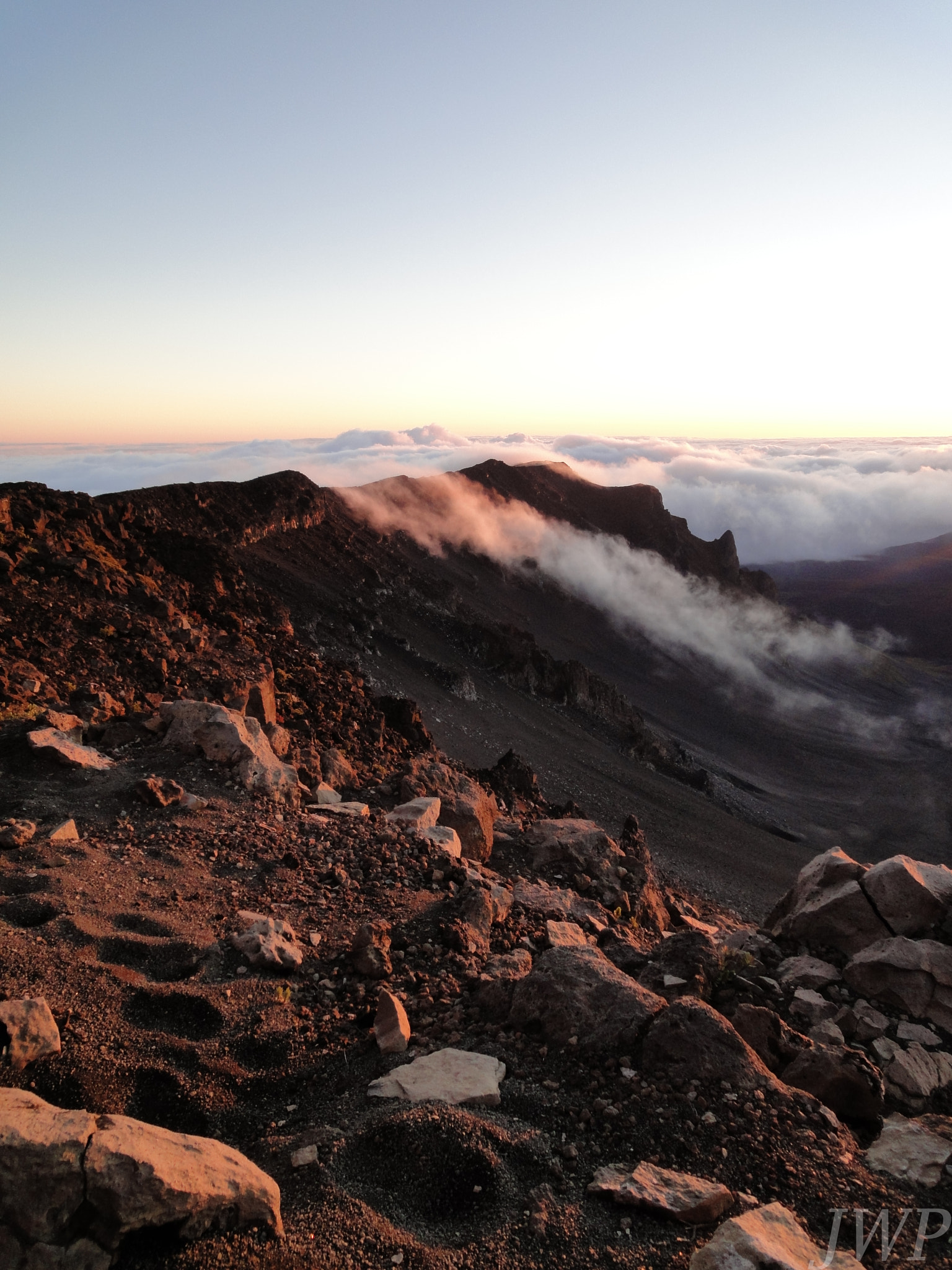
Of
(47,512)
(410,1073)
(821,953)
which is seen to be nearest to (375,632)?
(47,512)

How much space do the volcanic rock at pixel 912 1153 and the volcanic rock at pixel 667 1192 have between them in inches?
58.0

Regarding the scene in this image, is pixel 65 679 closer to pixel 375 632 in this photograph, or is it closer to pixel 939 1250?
pixel 939 1250

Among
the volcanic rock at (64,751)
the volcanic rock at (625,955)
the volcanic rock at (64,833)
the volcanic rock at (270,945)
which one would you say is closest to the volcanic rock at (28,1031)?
the volcanic rock at (270,945)

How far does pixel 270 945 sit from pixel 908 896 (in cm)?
851

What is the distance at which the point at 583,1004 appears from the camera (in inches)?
235

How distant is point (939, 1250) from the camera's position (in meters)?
4.34

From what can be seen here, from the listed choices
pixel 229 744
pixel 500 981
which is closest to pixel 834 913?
pixel 500 981

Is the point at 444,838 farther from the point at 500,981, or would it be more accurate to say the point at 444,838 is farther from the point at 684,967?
the point at 500,981

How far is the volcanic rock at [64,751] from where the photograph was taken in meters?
8.87

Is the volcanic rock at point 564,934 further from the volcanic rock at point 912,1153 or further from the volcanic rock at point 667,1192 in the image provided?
the volcanic rock at point 667,1192

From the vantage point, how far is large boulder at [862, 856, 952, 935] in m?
10.2

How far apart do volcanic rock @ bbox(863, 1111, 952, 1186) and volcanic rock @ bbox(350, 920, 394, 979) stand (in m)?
3.73

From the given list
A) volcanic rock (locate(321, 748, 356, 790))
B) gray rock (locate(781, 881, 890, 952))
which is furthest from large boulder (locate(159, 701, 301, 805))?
gray rock (locate(781, 881, 890, 952))

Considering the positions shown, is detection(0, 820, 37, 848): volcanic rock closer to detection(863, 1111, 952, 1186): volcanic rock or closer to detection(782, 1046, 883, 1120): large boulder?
detection(782, 1046, 883, 1120): large boulder
